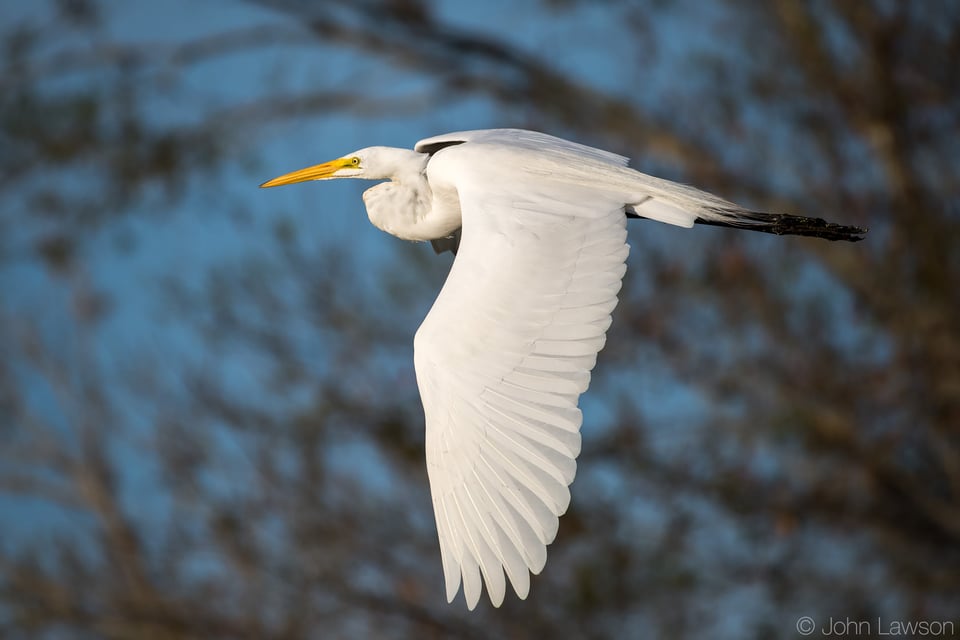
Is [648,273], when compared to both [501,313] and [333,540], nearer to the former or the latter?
[333,540]

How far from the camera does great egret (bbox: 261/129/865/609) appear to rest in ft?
6.31

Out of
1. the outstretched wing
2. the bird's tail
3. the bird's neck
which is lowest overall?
the outstretched wing

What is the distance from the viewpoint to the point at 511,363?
6.81 feet

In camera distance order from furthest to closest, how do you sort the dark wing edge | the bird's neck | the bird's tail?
the dark wing edge → the bird's neck → the bird's tail

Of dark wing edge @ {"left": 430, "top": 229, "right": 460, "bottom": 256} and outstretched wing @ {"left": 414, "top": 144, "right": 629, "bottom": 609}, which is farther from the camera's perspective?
dark wing edge @ {"left": 430, "top": 229, "right": 460, "bottom": 256}

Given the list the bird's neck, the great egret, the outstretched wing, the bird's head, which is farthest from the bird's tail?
the bird's head

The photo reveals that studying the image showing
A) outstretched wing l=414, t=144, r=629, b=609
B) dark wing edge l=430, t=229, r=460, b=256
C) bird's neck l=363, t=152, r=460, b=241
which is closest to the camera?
outstretched wing l=414, t=144, r=629, b=609

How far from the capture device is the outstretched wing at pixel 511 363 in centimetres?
192

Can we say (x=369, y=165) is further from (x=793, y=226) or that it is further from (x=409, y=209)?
(x=793, y=226)

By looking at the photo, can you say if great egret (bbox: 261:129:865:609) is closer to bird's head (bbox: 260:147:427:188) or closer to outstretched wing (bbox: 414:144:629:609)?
outstretched wing (bbox: 414:144:629:609)

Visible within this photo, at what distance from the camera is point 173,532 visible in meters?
6.98

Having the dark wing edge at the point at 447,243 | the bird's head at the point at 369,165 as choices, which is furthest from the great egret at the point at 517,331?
the dark wing edge at the point at 447,243

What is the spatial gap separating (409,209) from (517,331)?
2.11ft

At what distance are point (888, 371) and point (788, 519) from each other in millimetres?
930
